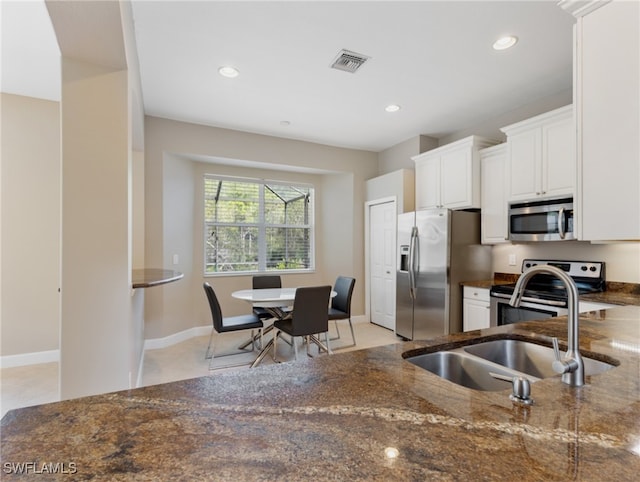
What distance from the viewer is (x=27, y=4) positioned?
2.18 metres

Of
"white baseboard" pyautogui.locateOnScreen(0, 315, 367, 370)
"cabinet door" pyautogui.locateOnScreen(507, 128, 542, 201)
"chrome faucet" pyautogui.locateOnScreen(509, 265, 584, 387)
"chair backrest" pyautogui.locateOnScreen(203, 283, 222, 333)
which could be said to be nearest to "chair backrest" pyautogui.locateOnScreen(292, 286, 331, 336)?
"chair backrest" pyautogui.locateOnScreen(203, 283, 222, 333)

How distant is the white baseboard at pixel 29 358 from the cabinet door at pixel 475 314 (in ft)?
14.0

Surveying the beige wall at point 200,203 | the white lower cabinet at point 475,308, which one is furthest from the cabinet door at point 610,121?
the beige wall at point 200,203

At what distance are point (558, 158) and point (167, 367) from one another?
167 inches

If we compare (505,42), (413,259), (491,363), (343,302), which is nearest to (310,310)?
(343,302)

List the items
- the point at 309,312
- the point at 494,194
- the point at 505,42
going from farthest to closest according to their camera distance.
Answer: the point at 494,194
the point at 309,312
the point at 505,42

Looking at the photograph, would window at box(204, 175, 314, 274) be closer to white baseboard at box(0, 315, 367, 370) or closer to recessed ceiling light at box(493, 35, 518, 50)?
white baseboard at box(0, 315, 367, 370)

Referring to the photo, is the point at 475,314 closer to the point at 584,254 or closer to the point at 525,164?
the point at 584,254

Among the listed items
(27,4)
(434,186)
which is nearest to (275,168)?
(434,186)

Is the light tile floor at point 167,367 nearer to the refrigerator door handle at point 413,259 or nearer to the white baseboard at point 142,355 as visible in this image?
the white baseboard at point 142,355

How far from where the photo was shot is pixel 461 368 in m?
1.26

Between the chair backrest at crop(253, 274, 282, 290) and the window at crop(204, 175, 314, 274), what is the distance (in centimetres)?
76

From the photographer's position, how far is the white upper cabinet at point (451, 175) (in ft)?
12.0

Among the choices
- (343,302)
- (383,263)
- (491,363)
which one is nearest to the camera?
(491,363)
